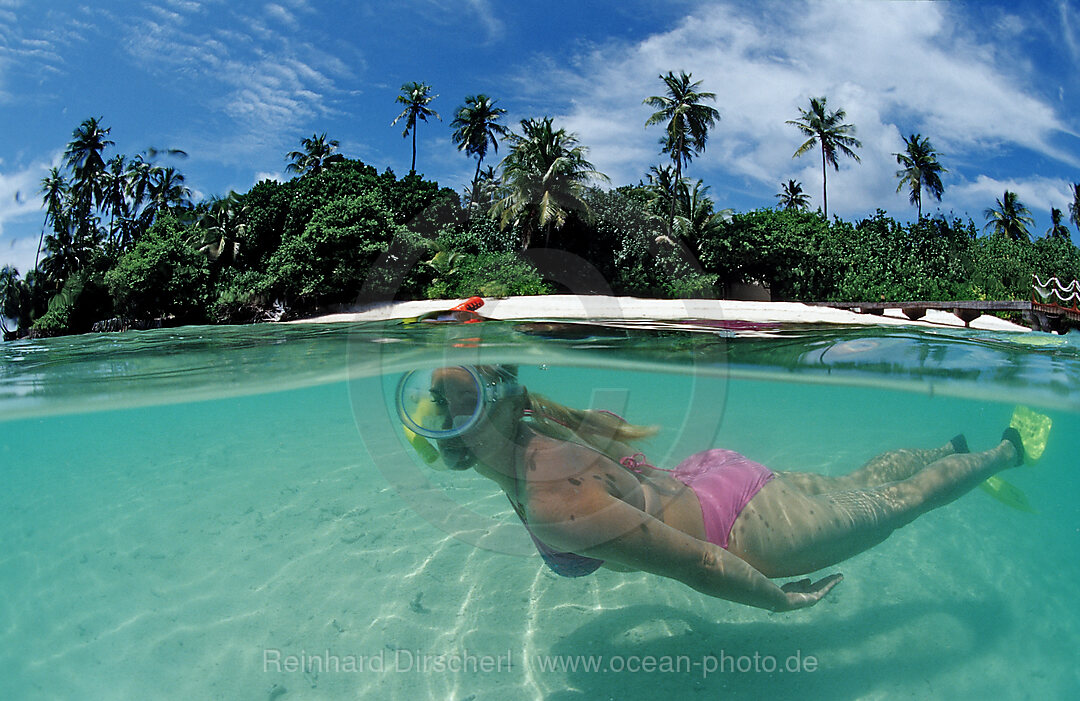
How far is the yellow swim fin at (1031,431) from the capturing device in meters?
4.66

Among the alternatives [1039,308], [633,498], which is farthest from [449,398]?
[1039,308]

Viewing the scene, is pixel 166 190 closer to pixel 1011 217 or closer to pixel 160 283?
pixel 160 283

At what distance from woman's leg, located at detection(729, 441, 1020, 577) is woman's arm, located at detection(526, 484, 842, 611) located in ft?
1.64

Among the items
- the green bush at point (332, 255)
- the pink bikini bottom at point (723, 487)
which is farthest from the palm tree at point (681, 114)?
the pink bikini bottom at point (723, 487)

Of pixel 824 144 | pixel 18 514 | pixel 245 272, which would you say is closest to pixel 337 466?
pixel 18 514

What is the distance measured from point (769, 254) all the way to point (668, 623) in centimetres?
3437

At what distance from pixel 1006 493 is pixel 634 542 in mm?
4139

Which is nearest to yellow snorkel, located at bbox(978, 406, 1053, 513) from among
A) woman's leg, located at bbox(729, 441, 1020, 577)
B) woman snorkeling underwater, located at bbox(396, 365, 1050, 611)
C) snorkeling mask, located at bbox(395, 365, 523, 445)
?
woman's leg, located at bbox(729, 441, 1020, 577)

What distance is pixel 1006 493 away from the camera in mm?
4723

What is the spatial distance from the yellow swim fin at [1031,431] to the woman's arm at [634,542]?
11.8 feet

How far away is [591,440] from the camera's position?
287 cm

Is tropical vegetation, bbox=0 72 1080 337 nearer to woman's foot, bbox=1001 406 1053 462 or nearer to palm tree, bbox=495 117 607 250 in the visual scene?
palm tree, bbox=495 117 607 250

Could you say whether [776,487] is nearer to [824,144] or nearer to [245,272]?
[245,272]

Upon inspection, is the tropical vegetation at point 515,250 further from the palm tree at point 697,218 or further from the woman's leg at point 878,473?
the woman's leg at point 878,473
